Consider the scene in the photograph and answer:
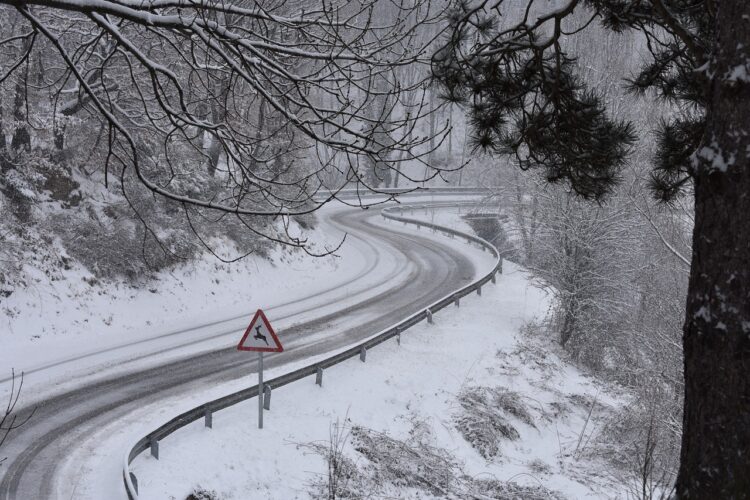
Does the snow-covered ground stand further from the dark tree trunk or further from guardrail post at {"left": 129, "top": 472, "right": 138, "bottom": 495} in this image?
the dark tree trunk

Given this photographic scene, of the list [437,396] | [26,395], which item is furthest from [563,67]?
[26,395]

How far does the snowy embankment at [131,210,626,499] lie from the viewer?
10.6 metres

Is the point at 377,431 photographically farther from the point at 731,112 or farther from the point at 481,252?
the point at 481,252

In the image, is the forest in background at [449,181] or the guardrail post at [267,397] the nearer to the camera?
the guardrail post at [267,397]

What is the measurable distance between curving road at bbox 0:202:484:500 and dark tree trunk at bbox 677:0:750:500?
8482 millimetres

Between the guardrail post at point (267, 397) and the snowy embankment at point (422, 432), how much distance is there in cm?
16

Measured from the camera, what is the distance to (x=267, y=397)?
41.6 feet

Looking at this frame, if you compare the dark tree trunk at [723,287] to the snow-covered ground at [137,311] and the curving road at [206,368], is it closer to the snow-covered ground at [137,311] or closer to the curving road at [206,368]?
the snow-covered ground at [137,311]

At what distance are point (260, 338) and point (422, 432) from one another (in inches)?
184

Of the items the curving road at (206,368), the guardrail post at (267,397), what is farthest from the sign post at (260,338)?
the curving road at (206,368)

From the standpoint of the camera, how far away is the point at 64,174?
65.5ft

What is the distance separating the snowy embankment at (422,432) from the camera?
10633 mm

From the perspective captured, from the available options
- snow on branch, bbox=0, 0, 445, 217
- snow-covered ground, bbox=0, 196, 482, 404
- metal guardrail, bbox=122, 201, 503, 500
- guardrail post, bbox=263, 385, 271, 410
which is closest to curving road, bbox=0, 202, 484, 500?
snow-covered ground, bbox=0, 196, 482, 404

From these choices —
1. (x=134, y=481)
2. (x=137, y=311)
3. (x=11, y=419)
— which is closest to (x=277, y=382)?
(x=134, y=481)
